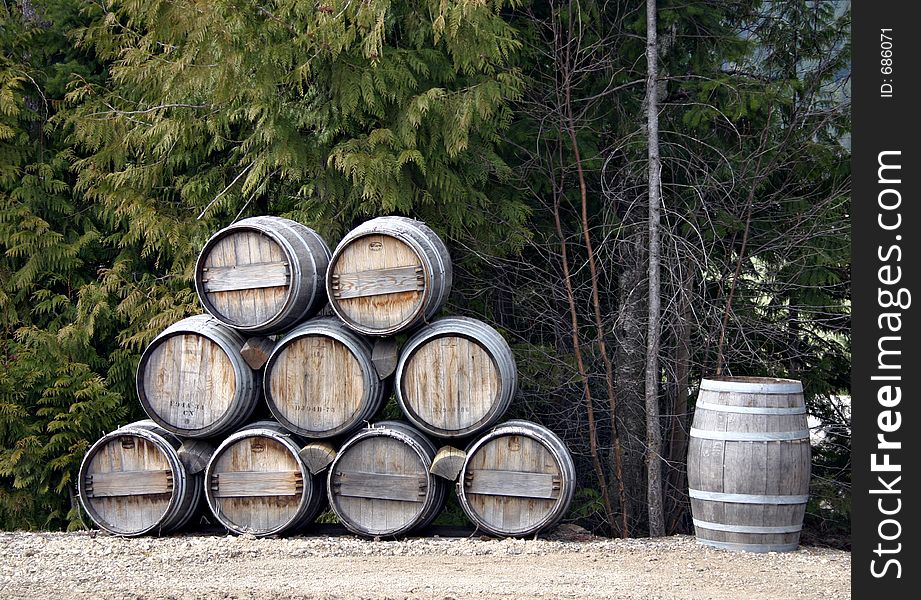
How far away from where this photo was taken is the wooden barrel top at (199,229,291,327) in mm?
6336

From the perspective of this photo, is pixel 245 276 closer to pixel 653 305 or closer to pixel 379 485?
pixel 379 485

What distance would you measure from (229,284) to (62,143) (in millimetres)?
3679

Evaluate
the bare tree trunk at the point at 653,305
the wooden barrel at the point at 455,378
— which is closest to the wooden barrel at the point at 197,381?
the wooden barrel at the point at 455,378

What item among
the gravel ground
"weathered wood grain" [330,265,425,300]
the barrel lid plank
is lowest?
the gravel ground

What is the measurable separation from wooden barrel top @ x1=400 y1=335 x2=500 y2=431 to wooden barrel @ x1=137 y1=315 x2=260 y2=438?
1117mm

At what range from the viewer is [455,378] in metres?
6.15

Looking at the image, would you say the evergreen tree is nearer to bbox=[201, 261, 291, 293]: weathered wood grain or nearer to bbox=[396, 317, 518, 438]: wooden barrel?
bbox=[201, 261, 291, 293]: weathered wood grain

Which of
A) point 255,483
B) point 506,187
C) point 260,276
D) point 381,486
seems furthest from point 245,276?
point 506,187

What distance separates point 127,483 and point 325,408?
4.79ft

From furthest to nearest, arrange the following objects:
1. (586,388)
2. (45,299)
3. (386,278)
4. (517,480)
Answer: (45,299) < (586,388) < (386,278) < (517,480)

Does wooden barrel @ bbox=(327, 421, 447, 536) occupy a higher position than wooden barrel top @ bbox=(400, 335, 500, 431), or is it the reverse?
wooden barrel top @ bbox=(400, 335, 500, 431)

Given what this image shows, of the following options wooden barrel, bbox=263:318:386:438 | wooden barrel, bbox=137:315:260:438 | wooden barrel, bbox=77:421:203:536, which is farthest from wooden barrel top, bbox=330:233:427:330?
wooden barrel, bbox=77:421:203:536

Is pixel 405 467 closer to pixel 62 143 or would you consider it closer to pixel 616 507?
pixel 616 507

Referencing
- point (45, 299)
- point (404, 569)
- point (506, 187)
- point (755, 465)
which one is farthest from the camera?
point (45, 299)
